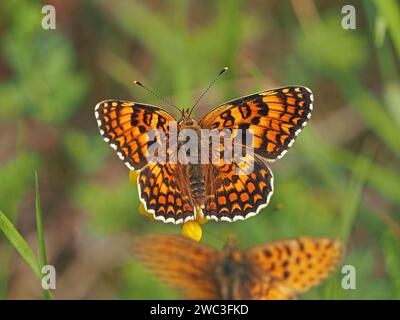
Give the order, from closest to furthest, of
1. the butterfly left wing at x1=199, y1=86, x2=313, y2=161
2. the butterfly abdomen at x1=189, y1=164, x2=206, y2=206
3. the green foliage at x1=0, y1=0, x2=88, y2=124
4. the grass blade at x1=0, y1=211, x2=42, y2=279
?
the grass blade at x1=0, y1=211, x2=42, y2=279 < the butterfly abdomen at x1=189, y1=164, x2=206, y2=206 < the butterfly left wing at x1=199, y1=86, x2=313, y2=161 < the green foliage at x1=0, y1=0, x2=88, y2=124

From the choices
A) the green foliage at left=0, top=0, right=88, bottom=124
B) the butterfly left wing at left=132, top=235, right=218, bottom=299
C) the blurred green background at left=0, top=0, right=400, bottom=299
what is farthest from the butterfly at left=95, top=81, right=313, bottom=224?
the green foliage at left=0, top=0, right=88, bottom=124

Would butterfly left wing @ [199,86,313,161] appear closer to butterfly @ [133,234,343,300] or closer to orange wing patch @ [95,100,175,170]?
orange wing patch @ [95,100,175,170]

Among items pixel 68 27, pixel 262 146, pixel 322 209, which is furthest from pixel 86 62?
pixel 262 146

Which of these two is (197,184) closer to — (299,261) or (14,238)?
(299,261)

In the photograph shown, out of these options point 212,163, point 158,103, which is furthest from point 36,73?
point 212,163

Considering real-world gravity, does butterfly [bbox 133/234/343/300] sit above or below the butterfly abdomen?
below

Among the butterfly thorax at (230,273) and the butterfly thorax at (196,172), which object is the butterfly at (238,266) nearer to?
the butterfly thorax at (230,273)

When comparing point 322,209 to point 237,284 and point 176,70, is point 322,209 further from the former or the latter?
point 237,284
